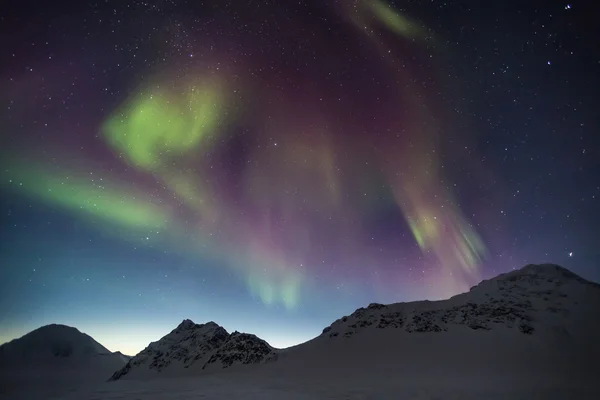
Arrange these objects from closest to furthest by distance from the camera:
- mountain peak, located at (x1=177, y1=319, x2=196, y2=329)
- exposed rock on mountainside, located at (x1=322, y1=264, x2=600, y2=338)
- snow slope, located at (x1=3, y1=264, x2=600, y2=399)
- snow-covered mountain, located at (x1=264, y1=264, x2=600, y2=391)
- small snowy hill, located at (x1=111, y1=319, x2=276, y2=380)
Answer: snow slope, located at (x1=3, y1=264, x2=600, y2=399) < snow-covered mountain, located at (x1=264, y1=264, x2=600, y2=391) < exposed rock on mountainside, located at (x1=322, y1=264, x2=600, y2=338) < small snowy hill, located at (x1=111, y1=319, x2=276, y2=380) < mountain peak, located at (x1=177, y1=319, x2=196, y2=329)

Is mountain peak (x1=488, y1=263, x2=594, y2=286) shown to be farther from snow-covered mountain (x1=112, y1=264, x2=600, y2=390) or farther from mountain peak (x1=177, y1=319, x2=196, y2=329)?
mountain peak (x1=177, y1=319, x2=196, y2=329)

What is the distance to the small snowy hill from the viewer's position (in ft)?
255

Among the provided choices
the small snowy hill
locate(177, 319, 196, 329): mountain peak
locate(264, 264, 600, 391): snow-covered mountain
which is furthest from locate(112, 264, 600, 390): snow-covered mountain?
locate(177, 319, 196, 329): mountain peak

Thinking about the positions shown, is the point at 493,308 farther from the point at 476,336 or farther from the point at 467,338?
the point at 467,338

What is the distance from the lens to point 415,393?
21047mm

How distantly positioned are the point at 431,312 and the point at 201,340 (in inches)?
3209

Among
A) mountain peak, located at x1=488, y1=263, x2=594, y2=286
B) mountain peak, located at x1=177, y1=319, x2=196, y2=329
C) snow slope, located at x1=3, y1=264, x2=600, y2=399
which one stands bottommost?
snow slope, located at x1=3, y1=264, x2=600, y2=399

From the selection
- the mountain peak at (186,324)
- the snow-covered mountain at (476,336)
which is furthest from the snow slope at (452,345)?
the mountain peak at (186,324)

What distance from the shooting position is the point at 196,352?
330ft

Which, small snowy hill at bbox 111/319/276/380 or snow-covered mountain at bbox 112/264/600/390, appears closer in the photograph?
snow-covered mountain at bbox 112/264/600/390

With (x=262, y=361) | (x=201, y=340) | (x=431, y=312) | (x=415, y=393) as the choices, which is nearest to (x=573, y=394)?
(x=415, y=393)

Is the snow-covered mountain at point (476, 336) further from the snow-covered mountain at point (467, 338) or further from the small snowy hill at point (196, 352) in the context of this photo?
the small snowy hill at point (196, 352)

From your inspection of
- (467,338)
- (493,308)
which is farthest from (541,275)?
(467,338)

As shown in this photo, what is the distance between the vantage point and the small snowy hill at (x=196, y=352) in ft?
255
